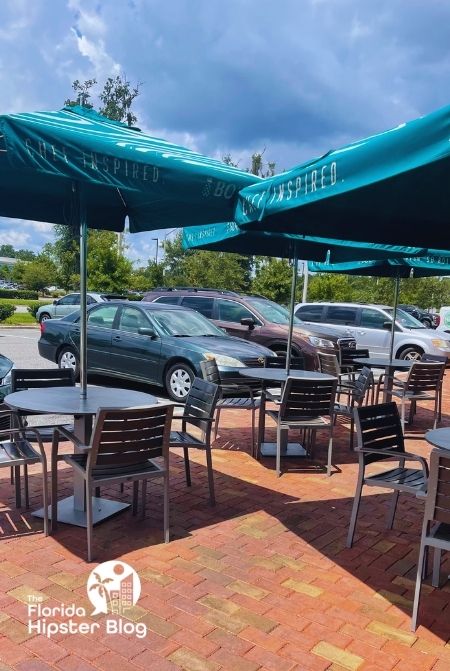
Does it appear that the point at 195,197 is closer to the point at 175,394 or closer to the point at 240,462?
the point at 240,462

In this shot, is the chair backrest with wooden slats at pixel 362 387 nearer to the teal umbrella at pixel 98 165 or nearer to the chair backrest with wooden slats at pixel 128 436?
the teal umbrella at pixel 98 165

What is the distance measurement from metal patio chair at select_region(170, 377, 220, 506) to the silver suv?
9761 millimetres

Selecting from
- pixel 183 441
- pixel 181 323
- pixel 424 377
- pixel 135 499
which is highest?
pixel 181 323

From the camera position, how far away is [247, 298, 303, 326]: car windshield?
12.1 meters

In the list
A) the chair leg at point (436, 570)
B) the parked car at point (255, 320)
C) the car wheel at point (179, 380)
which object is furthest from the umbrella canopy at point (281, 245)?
the parked car at point (255, 320)

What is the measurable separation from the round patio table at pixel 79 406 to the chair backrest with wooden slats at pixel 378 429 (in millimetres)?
1498

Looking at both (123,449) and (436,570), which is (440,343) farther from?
(123,449)

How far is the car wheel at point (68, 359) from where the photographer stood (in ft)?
32.7

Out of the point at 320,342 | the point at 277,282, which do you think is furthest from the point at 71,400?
the point at 277,282

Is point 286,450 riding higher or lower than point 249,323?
lower

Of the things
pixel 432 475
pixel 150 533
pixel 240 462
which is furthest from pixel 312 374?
pixel 432 475

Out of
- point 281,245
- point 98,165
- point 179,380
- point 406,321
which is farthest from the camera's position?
point 406,321

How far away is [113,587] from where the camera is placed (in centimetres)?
316

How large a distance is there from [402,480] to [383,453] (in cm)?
22
